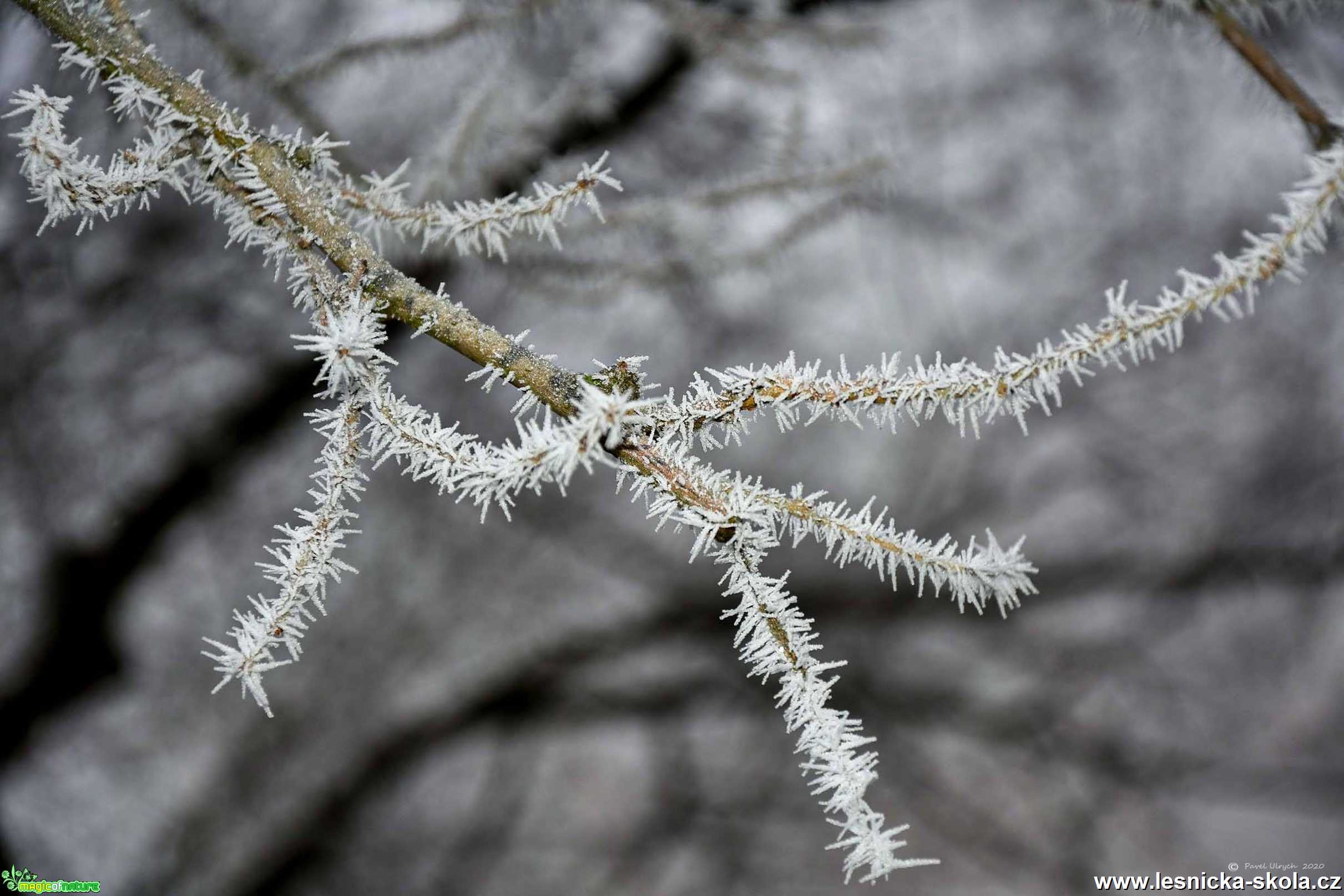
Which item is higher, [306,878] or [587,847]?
[587,847]

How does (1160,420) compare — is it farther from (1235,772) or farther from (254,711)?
(254,711)

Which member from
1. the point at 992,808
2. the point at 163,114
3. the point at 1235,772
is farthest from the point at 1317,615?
the point at 163,114

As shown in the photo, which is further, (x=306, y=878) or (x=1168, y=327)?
(x=306, y=878)

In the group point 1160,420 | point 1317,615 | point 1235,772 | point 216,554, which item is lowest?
point 216,554

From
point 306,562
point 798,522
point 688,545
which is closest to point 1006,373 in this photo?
point 798,522

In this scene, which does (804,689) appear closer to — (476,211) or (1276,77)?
(476,211)

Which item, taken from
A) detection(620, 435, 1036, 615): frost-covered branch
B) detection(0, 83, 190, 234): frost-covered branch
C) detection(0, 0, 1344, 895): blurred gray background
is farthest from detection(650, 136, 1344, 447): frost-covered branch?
detection(0, 0, 1344, 895): blurred gray background

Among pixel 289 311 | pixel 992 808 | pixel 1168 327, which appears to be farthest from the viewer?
pixel 992 808
